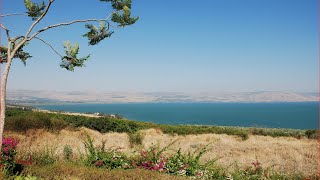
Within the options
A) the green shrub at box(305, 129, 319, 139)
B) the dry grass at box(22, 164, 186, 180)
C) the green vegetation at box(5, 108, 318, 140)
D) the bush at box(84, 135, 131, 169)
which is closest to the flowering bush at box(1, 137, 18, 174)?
the dry grass at box(22, 164, 186, 180)

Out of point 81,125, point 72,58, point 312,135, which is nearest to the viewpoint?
point 72,58

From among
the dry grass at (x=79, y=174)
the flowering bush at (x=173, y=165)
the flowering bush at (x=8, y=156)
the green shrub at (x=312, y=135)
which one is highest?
the flowering bush at (x=8, y=156)

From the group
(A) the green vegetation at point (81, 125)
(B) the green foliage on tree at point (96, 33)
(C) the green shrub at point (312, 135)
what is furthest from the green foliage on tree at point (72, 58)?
(C) the green shrub at point (312, 135)

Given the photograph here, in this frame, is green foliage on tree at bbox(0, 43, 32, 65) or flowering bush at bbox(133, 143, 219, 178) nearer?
green foliage on tree at bbox(0, 43, 32, 65)

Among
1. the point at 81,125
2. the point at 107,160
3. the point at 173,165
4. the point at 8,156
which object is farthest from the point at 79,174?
the point at 81,125

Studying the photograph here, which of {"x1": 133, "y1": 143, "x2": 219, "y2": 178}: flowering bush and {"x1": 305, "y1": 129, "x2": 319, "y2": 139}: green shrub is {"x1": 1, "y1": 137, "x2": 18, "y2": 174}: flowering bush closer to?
{"x1": 133, "y1": 143, "x2": 219, "y2": 178}: flowering bush

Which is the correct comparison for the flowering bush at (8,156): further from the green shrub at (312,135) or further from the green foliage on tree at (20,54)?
the green shrub at (312,135)

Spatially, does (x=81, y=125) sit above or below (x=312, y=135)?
above

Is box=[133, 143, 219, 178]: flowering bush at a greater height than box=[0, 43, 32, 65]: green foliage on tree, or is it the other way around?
box=[0, 43, 32, 65]: green foliage on tree

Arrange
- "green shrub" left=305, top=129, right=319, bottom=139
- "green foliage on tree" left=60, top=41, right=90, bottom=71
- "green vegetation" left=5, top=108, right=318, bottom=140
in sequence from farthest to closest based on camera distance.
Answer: "green shrub" left=305, top=129, right=319, bottom=139, "green vegetation" left=5, top=108, right=318, bottom=140, "green foliage on tree" left=60, top=41, right=90, bottom=71

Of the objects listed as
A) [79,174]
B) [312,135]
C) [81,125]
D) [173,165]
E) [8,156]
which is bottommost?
[312,135]

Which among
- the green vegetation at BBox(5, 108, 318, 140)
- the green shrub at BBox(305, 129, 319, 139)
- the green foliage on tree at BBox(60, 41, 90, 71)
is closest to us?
the green foliage on tree at BBox(60, 41, 90, 71)

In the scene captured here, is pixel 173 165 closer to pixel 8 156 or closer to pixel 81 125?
pixel 8 156

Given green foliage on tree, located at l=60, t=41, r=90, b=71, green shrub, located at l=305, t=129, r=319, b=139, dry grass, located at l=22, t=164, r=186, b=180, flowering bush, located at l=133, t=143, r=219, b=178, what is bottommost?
green shrub, located at l=305, t=129, r=319, b=139
